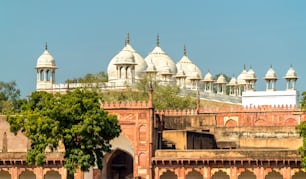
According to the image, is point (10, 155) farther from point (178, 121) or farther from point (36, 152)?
point (178, 121)

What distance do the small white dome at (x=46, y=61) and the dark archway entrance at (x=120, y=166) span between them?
91.5 ft

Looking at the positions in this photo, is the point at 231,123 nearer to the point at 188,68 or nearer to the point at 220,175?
the point at 220,175

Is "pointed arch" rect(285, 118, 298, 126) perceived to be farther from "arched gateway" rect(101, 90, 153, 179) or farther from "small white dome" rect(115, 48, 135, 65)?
"small white dome" rect(115, 48, 135, 65)

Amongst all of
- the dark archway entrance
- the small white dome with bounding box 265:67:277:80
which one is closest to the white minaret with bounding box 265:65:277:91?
the small white dome with bounding box 265:67:277:80

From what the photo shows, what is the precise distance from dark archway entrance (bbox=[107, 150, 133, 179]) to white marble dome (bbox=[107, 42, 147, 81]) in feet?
81.2

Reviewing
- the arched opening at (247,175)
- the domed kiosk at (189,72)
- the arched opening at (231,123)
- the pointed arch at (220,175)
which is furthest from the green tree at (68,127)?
the domed kiosk at (189,72)

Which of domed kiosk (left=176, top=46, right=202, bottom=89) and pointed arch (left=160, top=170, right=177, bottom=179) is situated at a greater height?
domed kiosk (left=176, top=46, right=202, bottom=89)

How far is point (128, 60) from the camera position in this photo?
242 feet

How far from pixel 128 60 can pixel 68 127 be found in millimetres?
32971

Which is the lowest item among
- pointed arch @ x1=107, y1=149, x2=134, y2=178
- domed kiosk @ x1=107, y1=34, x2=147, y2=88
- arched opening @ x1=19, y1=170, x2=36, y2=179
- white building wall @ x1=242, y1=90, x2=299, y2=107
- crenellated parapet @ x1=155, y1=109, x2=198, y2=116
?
arched opening @ x1=19, y1=170, x2=36, y2=179

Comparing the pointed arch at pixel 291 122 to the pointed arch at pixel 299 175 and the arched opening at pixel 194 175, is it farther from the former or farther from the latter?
the arched opening at pixel 194 175

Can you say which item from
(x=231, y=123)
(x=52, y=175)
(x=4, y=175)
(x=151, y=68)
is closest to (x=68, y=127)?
(x=52, y=175)

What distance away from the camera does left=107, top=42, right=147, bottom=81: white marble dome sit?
73812 mm

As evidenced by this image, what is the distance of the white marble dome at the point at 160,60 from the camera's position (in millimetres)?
81319
